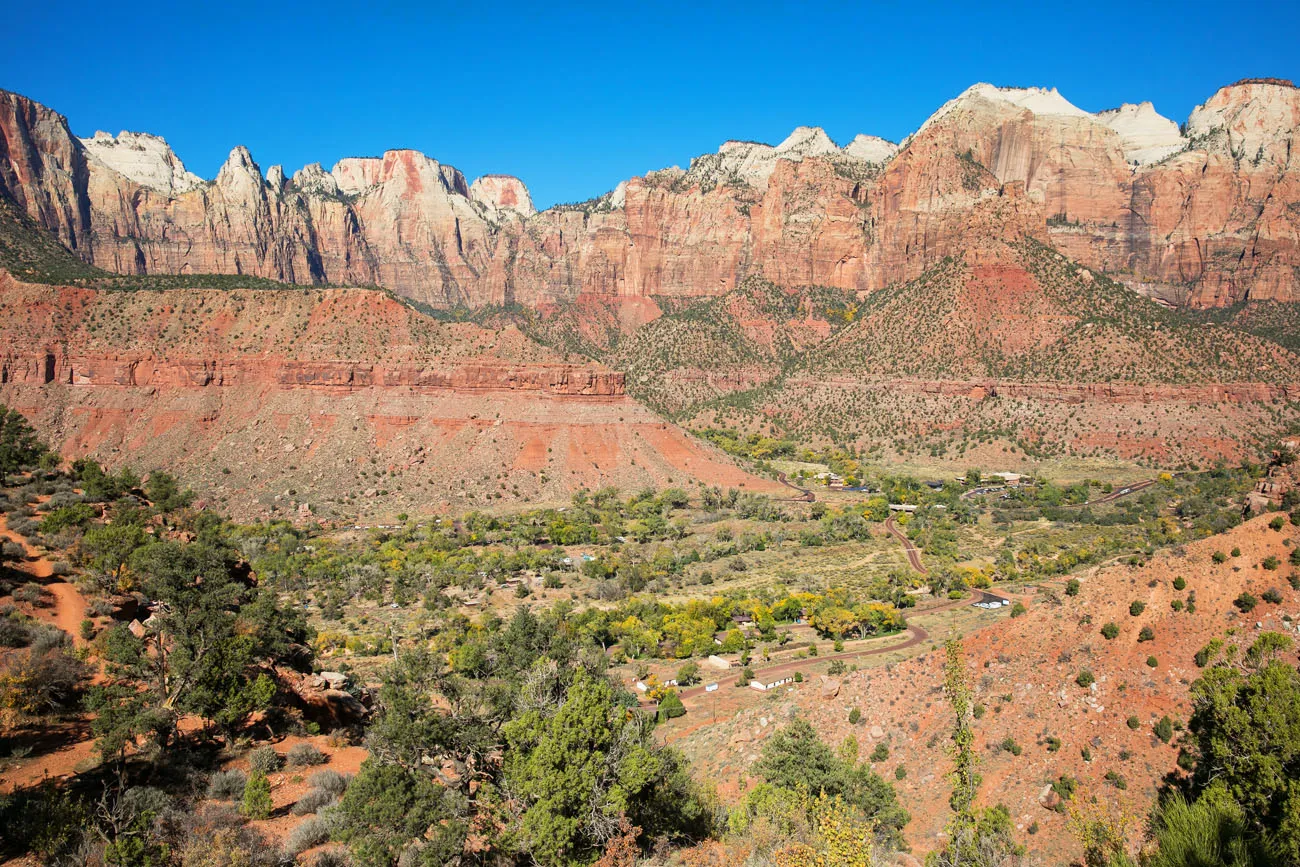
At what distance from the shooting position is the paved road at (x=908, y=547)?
56206 millimetres

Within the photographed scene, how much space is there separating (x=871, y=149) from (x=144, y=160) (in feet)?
578

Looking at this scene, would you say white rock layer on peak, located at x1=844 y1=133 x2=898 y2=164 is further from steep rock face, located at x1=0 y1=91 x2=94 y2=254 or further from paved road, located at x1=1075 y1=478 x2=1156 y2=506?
steep rock face, located at x1=0 y1=91 x2=94 y2=254

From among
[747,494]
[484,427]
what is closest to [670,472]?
[747,494]

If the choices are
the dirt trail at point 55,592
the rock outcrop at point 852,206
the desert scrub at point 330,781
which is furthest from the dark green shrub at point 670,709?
the rock outcrop at point 852,206

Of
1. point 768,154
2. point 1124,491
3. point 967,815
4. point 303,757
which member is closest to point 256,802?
point 303,757

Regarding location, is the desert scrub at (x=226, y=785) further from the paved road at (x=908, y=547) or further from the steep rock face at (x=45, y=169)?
the steep rock face at (x=45, y=169)

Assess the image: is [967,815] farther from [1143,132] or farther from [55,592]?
[1143,132]

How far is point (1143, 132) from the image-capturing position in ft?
553

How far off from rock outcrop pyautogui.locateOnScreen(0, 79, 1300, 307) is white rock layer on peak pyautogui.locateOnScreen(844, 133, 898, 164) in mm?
5912

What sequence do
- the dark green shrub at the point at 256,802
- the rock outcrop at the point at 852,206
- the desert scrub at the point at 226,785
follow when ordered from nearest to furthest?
the dark green shrub at the point at 256,802 < the desert scrub at the point at 226,785 < the rock outcrop at the point at 852,206

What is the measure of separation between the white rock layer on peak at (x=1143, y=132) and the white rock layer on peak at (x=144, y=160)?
8414 inches

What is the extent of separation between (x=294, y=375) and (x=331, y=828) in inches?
2849

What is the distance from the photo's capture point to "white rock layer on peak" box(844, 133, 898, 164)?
183750mm

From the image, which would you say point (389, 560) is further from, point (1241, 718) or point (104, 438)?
point (1241, 718)
